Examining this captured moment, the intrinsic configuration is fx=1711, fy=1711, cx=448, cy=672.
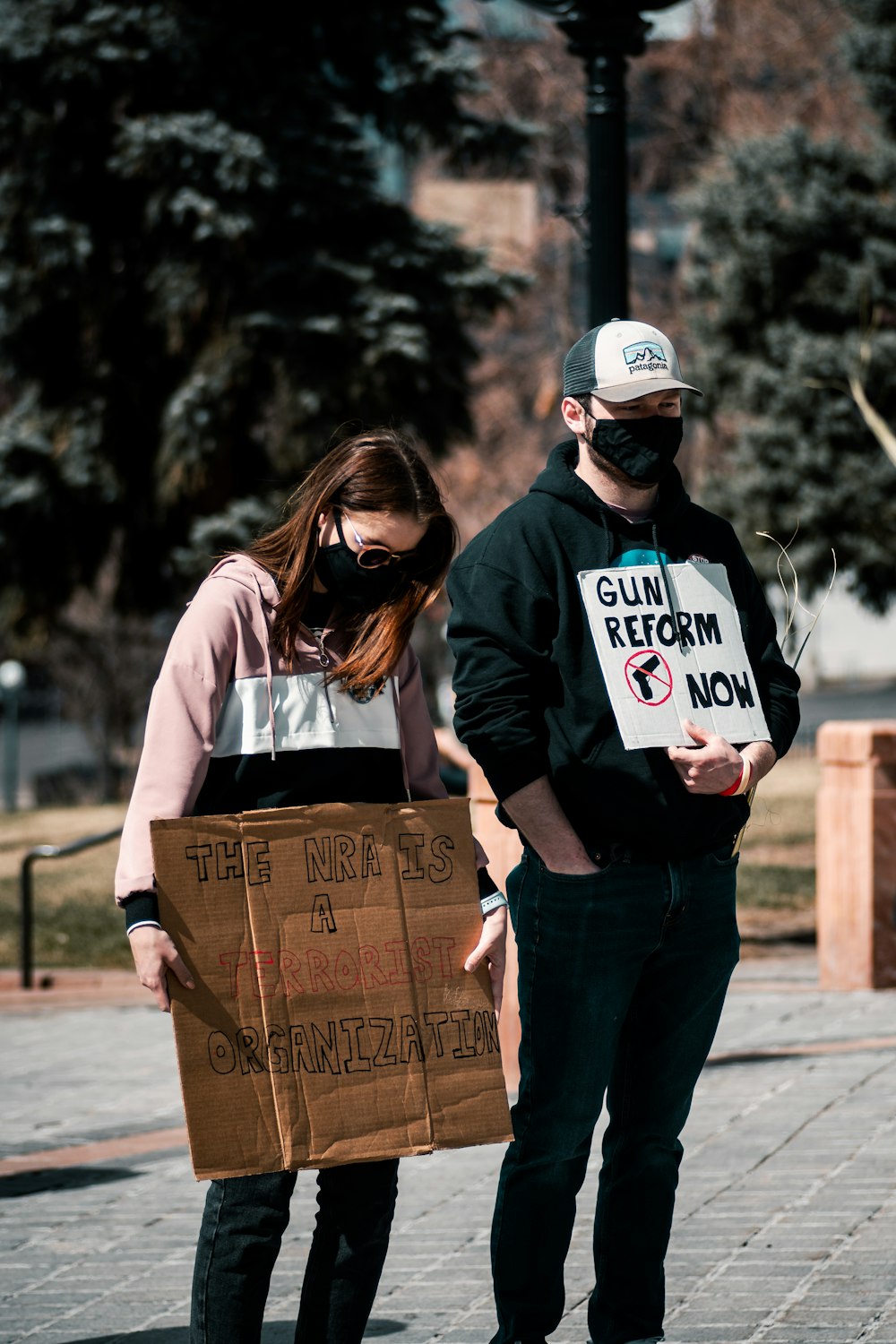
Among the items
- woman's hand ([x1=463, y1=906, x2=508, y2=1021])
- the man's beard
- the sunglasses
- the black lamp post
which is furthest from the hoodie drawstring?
the black lamp post

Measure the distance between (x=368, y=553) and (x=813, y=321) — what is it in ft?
54.1

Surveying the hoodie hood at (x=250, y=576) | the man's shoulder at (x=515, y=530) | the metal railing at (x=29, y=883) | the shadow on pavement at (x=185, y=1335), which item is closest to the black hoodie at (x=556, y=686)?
the man's shoulder at (x=515, y=530)

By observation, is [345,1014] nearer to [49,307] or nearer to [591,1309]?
[591,1309]

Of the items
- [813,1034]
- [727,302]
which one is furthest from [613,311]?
[727,302]

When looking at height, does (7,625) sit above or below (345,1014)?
below

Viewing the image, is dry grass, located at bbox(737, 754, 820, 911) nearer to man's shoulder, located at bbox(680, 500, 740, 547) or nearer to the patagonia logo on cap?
man's shoulder, located at bbox(680, 500, 740, 547)

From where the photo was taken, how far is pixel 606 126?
6.27 metres

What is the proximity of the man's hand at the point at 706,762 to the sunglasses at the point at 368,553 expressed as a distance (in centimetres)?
60

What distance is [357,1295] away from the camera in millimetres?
3043

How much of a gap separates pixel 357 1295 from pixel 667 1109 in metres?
0.68

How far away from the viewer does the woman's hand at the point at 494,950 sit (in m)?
3.09

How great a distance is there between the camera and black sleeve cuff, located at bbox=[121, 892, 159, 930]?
289 cm

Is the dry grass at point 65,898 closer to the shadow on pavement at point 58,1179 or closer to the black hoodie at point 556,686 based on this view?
the shadow on pavement at point 58,1179

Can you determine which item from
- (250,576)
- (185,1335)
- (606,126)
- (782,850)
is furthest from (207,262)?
(250,576)
